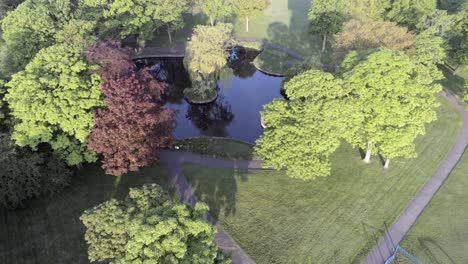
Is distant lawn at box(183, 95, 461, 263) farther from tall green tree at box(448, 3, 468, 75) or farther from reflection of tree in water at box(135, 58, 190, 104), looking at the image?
tall green tree at box(448, 3, 468, 75)

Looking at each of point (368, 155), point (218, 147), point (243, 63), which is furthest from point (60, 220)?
point (243, 63)

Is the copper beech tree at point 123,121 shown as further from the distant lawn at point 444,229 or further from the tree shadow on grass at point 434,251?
the tree shadow on grass at point 434,251

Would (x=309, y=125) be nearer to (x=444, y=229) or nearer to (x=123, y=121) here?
(x=444, y=229)

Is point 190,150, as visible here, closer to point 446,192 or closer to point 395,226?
point 395,226

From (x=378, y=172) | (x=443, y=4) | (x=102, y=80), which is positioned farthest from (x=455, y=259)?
(x=443, y=4)

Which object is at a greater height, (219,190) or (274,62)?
(274,62)

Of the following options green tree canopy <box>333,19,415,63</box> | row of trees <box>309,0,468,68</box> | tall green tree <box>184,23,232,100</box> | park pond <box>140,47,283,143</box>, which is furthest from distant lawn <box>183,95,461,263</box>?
row of trees <box>309,0,468,68</box>

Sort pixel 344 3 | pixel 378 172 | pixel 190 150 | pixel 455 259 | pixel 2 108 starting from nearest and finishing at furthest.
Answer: pixel 455 259 < pixel 2 108 < pixel 378 172 < pixel 190 150 < pixel 344 3
